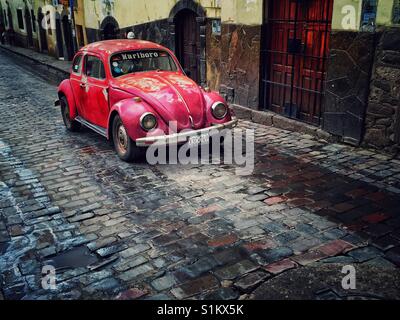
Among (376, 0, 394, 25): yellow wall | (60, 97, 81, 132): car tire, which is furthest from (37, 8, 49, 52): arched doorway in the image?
(376, 0, 394, 25): yellow wall

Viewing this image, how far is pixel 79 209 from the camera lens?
509 centimetres

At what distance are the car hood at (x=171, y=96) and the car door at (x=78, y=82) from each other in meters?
1.38

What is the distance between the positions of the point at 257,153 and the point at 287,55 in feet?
8.43

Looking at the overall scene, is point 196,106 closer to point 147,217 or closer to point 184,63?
point 147,217

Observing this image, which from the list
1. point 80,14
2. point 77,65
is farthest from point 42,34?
point 77,65

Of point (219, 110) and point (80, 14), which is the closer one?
point (219, 110)

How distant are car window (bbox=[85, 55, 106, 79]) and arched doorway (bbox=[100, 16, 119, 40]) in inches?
331

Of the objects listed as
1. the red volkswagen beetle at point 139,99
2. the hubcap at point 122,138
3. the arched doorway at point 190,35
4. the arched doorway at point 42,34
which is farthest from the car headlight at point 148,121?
the arched doorway at point 42,34

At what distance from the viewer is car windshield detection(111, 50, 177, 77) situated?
7215 mm

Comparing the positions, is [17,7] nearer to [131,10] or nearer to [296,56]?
[131,10]

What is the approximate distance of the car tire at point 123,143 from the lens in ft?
21.2

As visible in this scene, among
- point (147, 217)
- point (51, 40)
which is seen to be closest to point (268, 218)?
point (147, 217)

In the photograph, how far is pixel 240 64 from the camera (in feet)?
30.6

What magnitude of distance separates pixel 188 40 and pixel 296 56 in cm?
435
